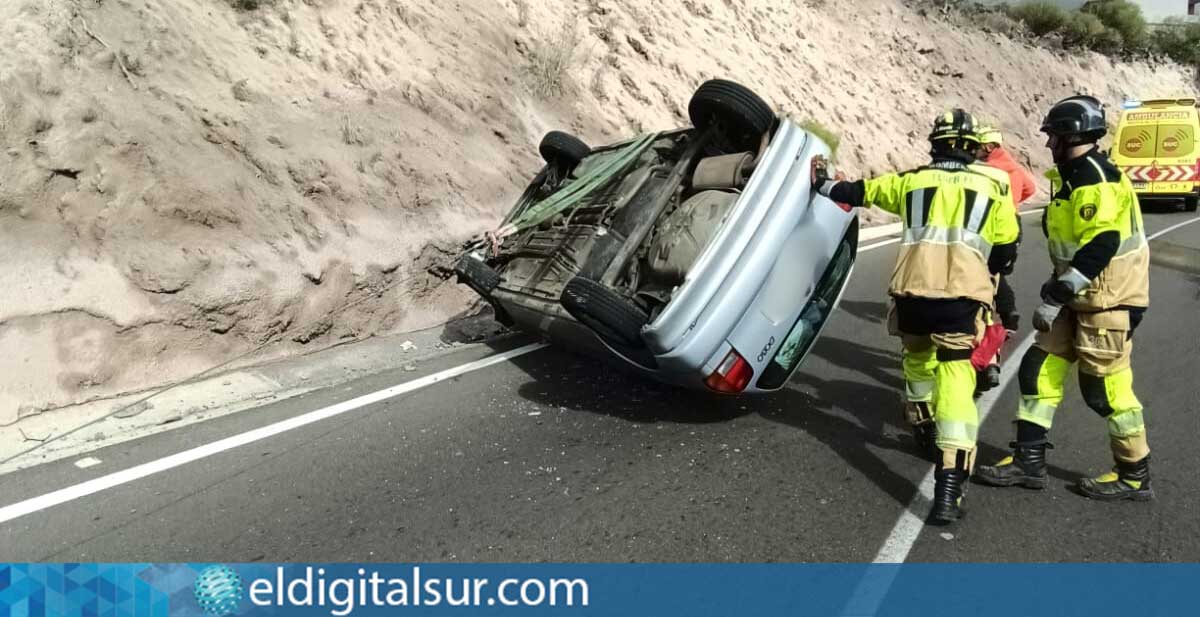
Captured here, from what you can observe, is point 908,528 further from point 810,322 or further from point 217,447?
point 217,447

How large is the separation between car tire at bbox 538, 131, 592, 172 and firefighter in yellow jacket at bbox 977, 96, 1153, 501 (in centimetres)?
351

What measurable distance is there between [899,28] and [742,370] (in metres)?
22.4

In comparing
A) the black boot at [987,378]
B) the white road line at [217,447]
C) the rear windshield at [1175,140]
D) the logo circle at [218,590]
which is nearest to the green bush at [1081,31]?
the rear windshield at [1175,140]

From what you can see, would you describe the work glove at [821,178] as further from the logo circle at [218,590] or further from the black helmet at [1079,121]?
the logo circle at [218,590]

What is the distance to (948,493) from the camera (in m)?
3.29

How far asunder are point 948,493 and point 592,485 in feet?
5.07

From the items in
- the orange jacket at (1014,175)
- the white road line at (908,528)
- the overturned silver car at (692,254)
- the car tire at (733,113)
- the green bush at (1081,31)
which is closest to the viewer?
the white road line at (908,528)

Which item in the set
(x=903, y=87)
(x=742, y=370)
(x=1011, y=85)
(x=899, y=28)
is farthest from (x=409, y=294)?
(x=1011, y=85)

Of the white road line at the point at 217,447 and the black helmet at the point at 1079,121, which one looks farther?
the white road line at the point at 217,447

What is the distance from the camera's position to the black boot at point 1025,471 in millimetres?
3623

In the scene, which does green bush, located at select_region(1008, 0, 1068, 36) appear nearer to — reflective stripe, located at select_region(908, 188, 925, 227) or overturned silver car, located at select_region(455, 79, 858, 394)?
overturned silver car, located at select_region(455, 79, 858, 394)

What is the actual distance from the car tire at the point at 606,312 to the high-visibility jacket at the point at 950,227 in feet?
Result: 4.12

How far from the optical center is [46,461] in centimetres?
405

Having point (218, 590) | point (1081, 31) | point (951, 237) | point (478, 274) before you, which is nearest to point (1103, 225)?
point (951, 237)
